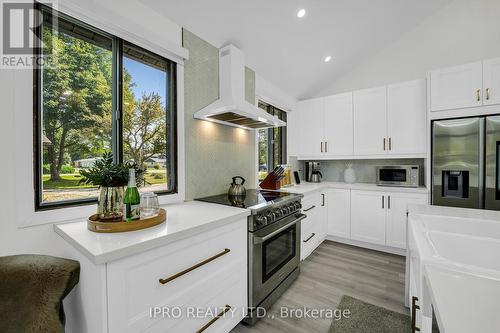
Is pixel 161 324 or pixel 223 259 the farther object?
pixel 223 259

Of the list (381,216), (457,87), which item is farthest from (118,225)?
(457,87)

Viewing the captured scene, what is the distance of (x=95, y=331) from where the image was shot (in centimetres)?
92

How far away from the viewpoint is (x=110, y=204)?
1222 mm

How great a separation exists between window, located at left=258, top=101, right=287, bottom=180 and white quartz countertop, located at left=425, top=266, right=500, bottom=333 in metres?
2.58

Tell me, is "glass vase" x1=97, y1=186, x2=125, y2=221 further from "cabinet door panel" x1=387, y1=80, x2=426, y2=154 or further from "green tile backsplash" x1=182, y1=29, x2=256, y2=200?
"cabinet door panel" x1=387, y1=80, x2=426, y2=154

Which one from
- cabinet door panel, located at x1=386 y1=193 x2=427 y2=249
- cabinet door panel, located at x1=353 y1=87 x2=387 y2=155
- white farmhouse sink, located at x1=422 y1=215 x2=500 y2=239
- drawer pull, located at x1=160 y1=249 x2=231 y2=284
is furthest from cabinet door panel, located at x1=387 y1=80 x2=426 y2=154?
drawer pull, located at x1=160 y1=249 x2=231 y2=284

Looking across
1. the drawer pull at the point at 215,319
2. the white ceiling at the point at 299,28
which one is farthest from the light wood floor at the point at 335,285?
the white ceiling at the point at 299,28

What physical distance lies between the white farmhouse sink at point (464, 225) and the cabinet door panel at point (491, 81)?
1825 mm

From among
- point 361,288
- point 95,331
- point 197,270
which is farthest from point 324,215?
point 95,331

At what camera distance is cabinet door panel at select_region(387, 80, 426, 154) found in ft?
9.26

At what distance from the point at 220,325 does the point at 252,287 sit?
33cm

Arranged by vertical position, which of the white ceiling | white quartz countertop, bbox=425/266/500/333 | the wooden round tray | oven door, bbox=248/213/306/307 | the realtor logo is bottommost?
oven door, bbox=248/213/306/307

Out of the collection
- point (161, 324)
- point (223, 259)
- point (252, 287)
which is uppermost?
point (223, 259)

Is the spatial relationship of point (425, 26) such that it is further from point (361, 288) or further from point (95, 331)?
point (95, 331)
